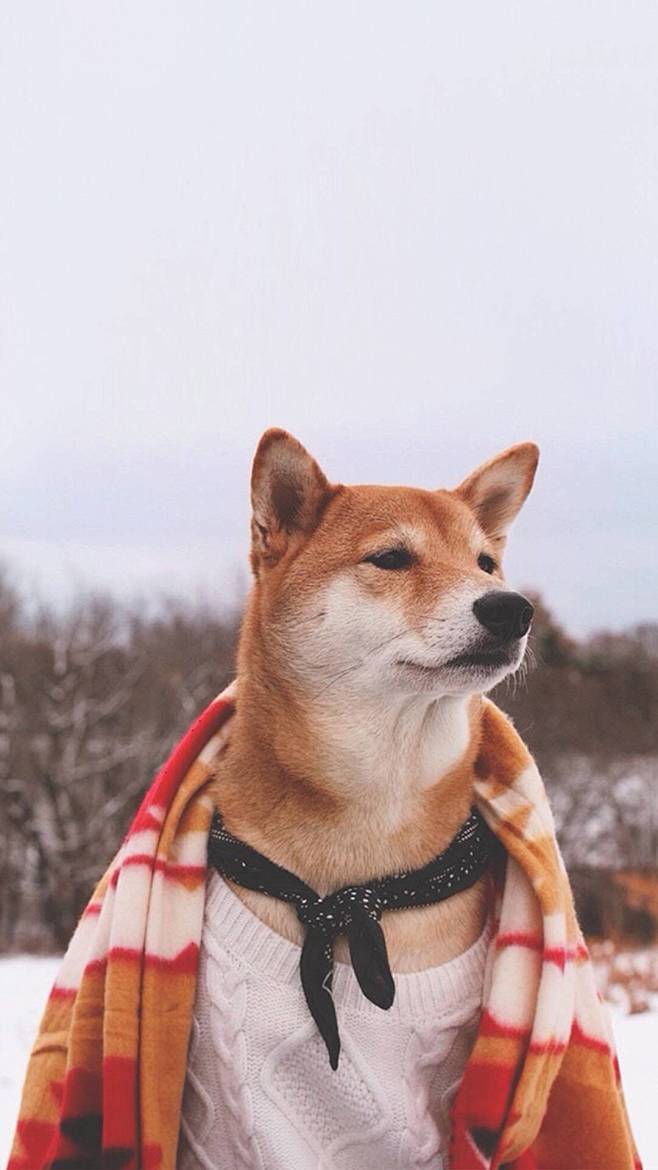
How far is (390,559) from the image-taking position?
2891 mm

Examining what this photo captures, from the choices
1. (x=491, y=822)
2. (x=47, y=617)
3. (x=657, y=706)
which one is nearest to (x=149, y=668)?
(x=47, y=617)

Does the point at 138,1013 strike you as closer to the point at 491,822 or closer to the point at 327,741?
the point at 327,741

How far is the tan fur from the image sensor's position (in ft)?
9.17

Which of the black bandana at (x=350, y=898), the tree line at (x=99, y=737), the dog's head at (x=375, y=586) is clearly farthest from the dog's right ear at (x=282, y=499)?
Answer: the tree line at (x=99, y=737)

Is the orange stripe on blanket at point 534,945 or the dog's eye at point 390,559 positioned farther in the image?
the dog's eye at point 390,559

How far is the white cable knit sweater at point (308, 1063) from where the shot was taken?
8.72 feet

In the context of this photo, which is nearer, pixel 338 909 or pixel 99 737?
pixel 338 909

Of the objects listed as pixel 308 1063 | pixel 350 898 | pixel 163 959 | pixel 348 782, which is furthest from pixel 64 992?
pixel 348 782

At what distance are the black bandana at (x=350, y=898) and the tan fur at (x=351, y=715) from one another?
3 centimetres

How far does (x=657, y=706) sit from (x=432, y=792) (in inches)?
649

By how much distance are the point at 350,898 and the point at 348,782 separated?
0.26m

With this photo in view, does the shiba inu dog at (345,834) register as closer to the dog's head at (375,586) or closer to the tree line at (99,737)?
the dog's head at (375,586)

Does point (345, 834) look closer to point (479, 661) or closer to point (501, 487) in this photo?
point (479, 661)

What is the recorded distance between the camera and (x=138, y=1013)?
2727mm
